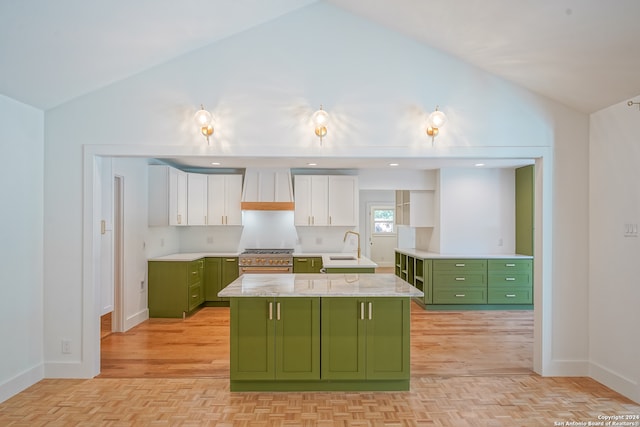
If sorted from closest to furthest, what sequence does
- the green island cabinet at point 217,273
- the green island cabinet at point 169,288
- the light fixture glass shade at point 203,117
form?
the light fixture glass shade at point 203,117, the green island cabinet at point 169,288, the green island cabinet at point 217,273

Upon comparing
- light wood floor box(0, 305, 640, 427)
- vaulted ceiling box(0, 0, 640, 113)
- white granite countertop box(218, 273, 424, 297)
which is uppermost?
vaulted ceiling box(0, 0, 640, 113)

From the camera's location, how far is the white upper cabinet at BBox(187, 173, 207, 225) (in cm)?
632

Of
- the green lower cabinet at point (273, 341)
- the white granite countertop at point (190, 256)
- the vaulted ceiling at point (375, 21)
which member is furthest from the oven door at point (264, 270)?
the vaulted ceiling at point (375, 21)

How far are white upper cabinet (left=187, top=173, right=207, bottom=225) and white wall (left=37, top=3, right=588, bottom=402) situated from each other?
2762 millimetres

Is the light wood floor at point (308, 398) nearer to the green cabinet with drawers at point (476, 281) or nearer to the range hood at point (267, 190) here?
the green cabinet with drawers at point (476, 281)

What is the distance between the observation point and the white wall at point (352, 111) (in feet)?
11.8

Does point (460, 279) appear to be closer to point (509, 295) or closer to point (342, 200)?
point (509, 295)

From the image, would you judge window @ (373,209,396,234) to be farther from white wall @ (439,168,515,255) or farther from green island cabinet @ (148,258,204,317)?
green island cabinet @ (148,258,204,317)

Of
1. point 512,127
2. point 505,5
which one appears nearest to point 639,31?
point 505,5

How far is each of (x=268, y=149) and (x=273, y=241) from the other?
364 cm

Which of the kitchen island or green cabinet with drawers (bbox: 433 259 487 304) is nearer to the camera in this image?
the kitchen island

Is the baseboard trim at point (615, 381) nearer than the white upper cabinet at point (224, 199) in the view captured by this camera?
Yes

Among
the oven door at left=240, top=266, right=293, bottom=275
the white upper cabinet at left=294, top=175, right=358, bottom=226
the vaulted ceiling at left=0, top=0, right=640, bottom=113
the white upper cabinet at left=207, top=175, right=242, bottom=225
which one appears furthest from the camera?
the white upper cabinet at left=294, top=175, right=358, bottom=226

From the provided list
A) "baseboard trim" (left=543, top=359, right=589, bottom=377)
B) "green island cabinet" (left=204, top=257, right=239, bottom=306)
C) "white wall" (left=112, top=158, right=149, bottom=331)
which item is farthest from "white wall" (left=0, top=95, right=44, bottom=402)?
"baseboard trim" (left=543, top=359, right=589, bottom=377)
